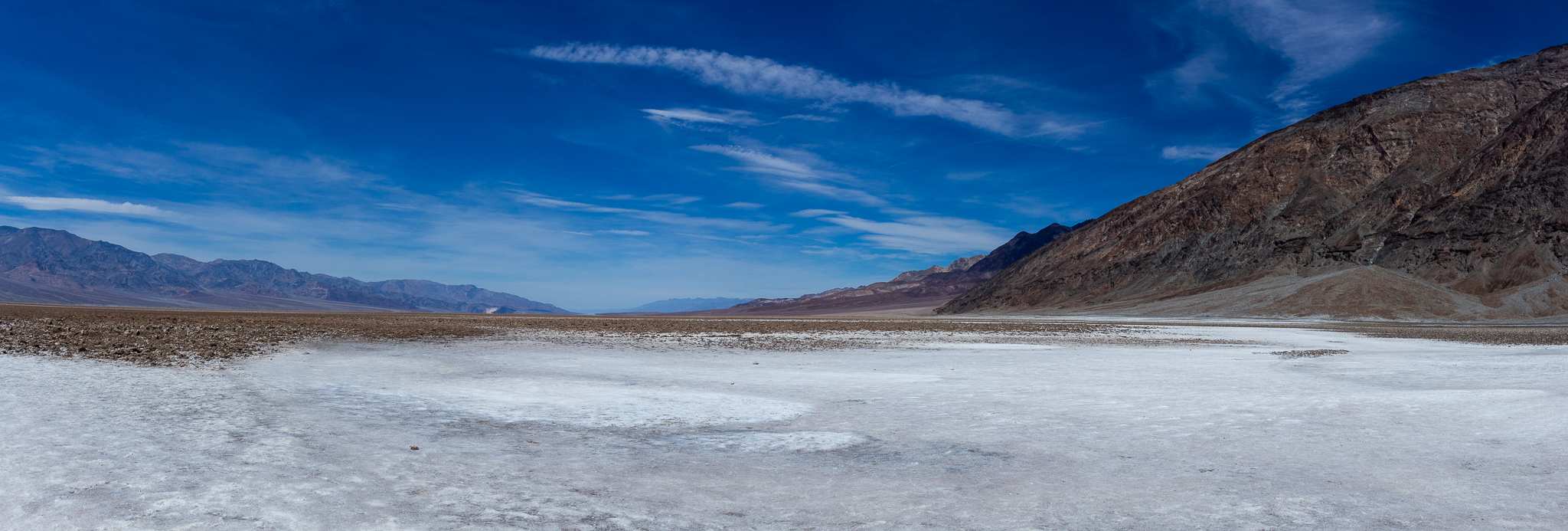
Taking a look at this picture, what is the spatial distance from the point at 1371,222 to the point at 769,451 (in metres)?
101

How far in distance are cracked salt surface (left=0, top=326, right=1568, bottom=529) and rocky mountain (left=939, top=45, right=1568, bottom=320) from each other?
7178 centimetres

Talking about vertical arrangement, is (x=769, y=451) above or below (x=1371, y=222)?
below

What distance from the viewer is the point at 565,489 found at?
5820 millimetres

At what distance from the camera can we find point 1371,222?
279 ft

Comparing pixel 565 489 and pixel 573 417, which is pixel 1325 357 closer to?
pixel 573 417

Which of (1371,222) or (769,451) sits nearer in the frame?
(769,451)

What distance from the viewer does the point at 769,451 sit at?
7648 mm

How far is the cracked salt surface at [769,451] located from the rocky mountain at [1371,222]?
236 ft

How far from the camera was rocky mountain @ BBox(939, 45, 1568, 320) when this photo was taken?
230 ft

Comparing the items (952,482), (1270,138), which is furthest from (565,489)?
(1270,138)

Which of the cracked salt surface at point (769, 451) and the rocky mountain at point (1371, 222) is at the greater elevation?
the rocky mountain at point (1371, 222)

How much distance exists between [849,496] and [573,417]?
4.94 m

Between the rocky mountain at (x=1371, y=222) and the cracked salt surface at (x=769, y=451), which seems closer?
the cracked salt surface at (x=769, y=451)

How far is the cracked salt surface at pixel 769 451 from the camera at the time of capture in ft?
17.0
